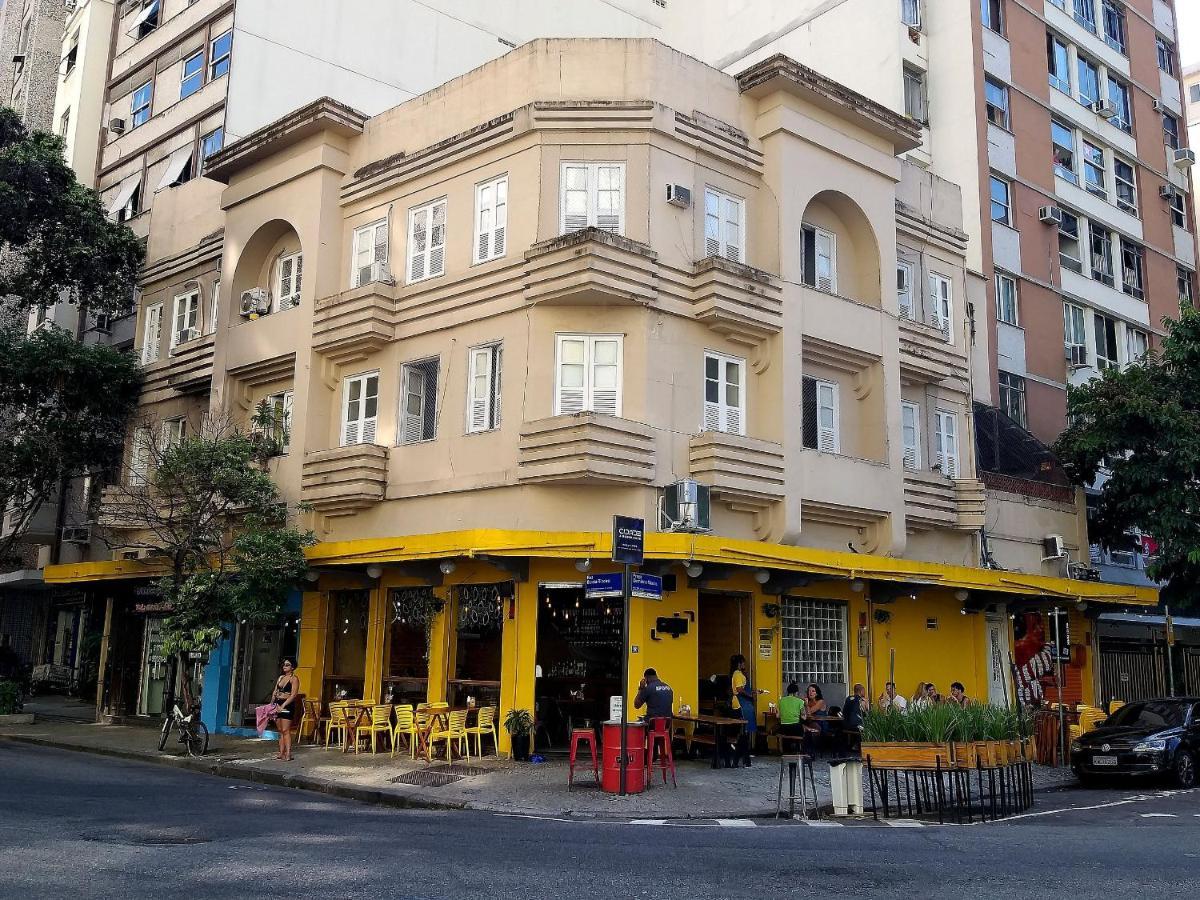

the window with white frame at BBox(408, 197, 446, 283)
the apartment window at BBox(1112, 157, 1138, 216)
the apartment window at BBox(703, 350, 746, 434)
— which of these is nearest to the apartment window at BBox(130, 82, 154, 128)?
the window with white frame at BBox(408, 197, 446, 283)

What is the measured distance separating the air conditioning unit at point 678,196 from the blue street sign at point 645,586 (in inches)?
304

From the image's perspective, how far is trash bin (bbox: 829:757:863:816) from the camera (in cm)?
1423

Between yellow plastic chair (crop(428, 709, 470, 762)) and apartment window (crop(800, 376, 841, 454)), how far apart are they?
829 centimetres

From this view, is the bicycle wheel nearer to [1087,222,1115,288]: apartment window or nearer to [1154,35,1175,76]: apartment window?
[1087,222,1115,288]: apartment window

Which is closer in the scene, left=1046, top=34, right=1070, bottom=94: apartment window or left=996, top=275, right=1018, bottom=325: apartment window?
left=996, top=275, right=1018, bottom=325: apartment window

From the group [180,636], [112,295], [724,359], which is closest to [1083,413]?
[724,359]

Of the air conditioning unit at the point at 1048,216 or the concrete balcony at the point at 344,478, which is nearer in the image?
the concrete balcony at the point at 344,478

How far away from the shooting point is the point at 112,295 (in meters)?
28.6

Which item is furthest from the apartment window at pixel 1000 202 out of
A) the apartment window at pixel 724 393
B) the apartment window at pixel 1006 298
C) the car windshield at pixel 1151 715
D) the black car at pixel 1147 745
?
the black car at pixel 1147 745

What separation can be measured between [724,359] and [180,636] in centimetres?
1068

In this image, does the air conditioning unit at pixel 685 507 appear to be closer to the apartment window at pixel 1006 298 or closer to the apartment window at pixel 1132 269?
the apartment window at pixel 1006 298

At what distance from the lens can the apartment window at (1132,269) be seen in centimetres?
3509

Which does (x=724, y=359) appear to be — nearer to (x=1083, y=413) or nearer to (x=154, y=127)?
(x=1083, y=413)

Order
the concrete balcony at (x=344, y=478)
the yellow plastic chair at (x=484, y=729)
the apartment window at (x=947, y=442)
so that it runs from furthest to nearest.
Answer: the apartment window at (x=947, y=442) → the concrete balcony at (x=344, y=478) → the yellow plastic chair at (x=484, y=729)
